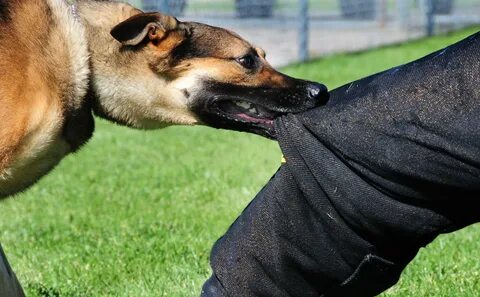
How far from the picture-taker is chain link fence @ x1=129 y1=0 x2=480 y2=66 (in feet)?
46.8

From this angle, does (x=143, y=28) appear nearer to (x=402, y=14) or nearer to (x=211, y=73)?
(x=211, y=73)

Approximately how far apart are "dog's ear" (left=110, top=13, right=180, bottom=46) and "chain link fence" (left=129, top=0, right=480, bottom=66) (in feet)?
25.0

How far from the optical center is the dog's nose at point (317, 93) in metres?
3.75

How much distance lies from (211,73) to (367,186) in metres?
1.21

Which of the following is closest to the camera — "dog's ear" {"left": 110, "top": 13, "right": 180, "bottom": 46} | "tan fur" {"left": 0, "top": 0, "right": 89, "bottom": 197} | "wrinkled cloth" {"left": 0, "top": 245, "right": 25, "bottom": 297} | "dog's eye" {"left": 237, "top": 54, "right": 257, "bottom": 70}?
"tan fur" {"left": 0, "top": 0, "right": 89, "bottom": 197}

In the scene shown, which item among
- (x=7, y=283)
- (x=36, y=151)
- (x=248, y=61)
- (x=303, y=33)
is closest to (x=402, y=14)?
(x=303, y=33)

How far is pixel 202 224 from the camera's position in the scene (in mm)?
5746

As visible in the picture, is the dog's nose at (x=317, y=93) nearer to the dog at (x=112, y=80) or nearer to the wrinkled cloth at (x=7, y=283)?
the dog at (x=112, y=80)

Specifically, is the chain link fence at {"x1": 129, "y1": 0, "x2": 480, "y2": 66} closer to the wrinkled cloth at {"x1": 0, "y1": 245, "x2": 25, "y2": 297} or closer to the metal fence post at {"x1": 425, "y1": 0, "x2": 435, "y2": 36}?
the metal fence post at {"x1": 425, "y1": 0, "x2": 435, "y2": 36}

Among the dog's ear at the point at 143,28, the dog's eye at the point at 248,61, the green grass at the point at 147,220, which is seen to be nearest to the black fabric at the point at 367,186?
the dog's eye at the point at 248,61

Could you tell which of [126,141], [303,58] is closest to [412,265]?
[126,141]

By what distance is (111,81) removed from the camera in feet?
13.7

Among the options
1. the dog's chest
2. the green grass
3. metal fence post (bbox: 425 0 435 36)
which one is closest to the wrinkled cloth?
the dog's chest

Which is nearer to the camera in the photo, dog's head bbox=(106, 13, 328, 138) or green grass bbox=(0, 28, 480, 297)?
dog's head bbox=(106, 13, 328, 138)
